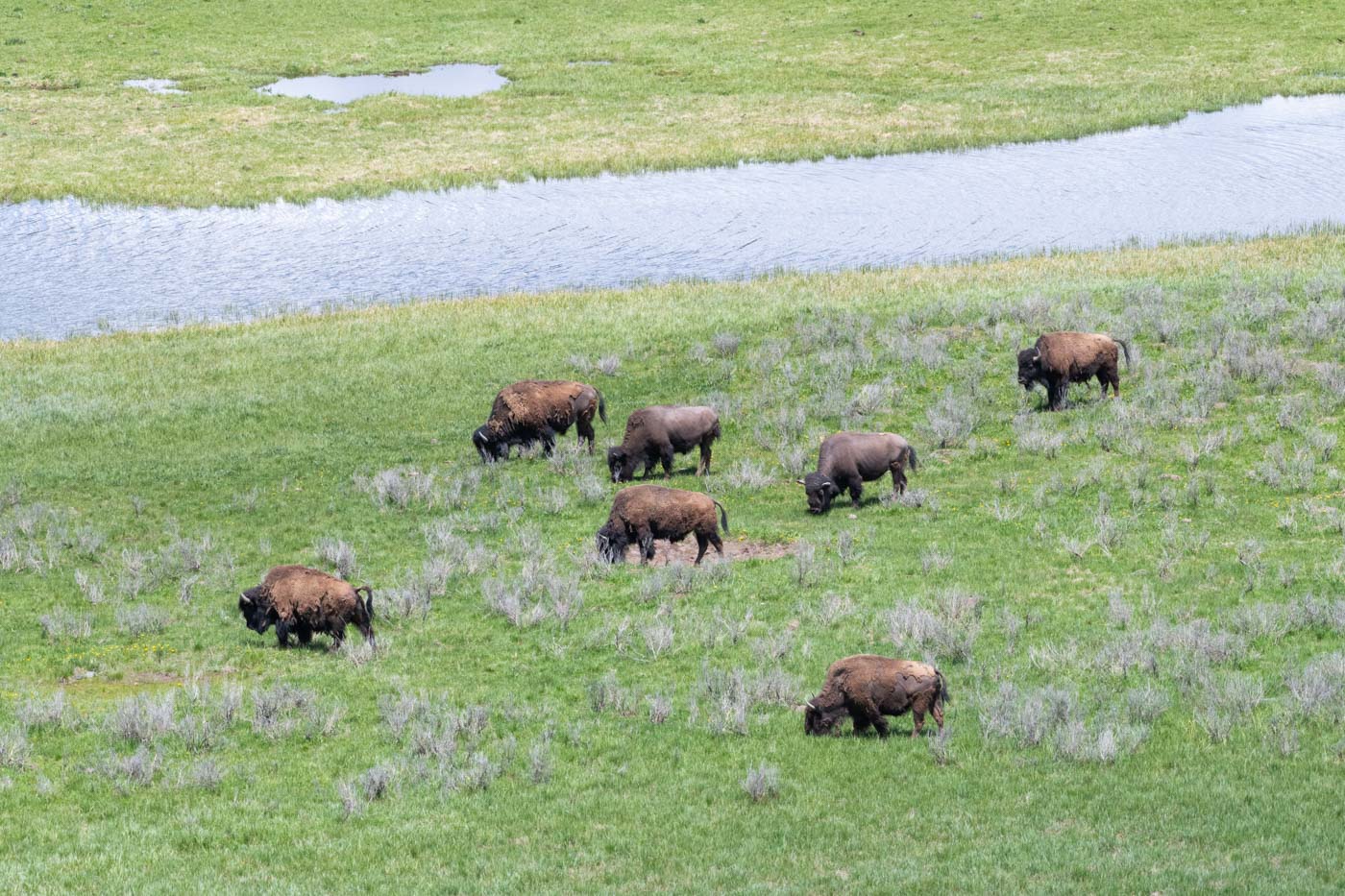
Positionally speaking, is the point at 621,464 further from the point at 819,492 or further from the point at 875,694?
the point at 875,694

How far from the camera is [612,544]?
21.6 metres

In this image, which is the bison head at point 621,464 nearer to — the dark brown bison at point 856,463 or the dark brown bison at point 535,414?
the dark brown bison at point 535,414

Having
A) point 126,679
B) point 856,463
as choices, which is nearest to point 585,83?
point 856,463

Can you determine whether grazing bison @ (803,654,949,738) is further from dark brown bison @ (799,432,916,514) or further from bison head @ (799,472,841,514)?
dark brown bison @ (799,432,916,514)

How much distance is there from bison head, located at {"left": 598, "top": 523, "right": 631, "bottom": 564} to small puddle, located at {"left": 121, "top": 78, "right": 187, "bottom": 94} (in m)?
65.1

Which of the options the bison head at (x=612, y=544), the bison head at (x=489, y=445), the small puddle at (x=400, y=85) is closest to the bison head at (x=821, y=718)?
the bison head at (x=612, y=544)

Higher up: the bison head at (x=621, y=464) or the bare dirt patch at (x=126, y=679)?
the bare dirt patch at (x=126, y=679)

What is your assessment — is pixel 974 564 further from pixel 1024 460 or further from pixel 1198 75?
pixel 1198 75

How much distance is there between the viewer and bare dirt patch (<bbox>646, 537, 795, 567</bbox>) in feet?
71.0

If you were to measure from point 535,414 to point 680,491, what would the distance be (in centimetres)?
722

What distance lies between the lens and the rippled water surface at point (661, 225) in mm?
46812

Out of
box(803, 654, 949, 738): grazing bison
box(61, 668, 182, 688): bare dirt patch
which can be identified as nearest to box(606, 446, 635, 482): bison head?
box(61, 668, 182, 688): bare dirt patch

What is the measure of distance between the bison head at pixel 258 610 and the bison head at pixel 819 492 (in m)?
9.00

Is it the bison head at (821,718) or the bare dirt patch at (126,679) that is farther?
the bare dirt patch at (126,679)
